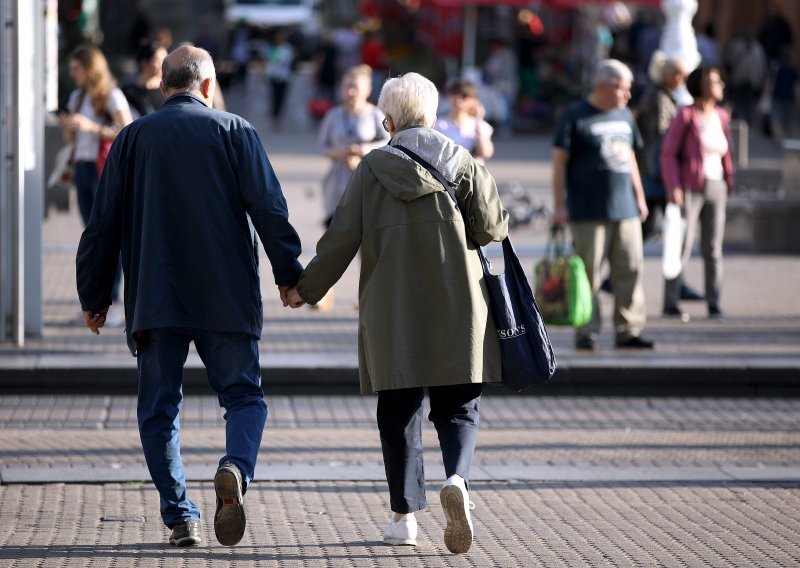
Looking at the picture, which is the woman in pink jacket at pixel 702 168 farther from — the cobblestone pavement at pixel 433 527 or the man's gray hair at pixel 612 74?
the cobblestone pavement at pixel 433 527

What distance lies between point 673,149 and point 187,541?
6015 mm

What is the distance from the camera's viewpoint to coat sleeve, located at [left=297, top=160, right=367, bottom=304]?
5.44 metres

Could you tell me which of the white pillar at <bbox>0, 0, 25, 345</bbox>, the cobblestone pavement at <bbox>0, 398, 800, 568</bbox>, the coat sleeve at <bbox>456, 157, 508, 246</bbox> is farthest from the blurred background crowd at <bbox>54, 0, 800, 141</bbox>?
the coat sleeve at <bbox>456, 157, 508, 246</bbox>

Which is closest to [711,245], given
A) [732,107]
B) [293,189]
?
[293,189]

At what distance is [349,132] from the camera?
10.7 m

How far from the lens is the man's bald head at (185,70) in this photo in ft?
18.1

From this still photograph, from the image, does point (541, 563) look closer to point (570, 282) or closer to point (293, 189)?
point (570, 282)

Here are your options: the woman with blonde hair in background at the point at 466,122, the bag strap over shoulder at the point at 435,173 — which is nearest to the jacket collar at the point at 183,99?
the bag strap over shoulder at the point at 435,173

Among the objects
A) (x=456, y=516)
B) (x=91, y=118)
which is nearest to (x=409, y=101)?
(x=456, y=516)

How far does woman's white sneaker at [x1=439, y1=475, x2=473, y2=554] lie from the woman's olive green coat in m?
0.37

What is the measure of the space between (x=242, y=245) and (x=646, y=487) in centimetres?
231

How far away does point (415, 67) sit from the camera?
3167cm

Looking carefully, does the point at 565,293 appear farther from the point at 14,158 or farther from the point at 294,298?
the point at 294,298

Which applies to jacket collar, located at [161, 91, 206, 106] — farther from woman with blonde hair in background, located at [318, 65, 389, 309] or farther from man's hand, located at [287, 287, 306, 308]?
woman with blonde hair in background, located at [318, 65, 389, 309]
